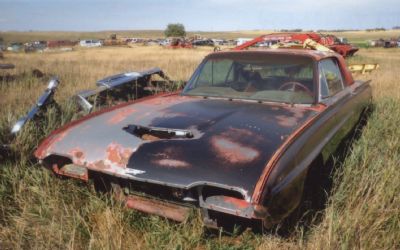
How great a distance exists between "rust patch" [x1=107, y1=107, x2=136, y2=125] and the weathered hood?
0.03 feet

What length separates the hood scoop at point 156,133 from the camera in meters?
2.75

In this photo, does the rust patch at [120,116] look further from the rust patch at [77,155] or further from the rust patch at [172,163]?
the rust patch at [172,163]

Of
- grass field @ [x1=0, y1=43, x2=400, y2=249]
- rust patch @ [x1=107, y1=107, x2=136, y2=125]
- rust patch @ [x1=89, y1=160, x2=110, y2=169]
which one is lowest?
grass field @ [x1=0, y1=43, x2=400, y2=249]

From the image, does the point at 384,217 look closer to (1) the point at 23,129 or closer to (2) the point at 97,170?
(2) the point at 97,170

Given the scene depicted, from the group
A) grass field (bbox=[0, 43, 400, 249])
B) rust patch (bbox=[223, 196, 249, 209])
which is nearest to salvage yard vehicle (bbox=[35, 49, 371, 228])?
rust patch (bbox=[223, 196, 249, 209])

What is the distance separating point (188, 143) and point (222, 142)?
223mm

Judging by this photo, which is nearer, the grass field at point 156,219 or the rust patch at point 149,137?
the grass field at point 156,219

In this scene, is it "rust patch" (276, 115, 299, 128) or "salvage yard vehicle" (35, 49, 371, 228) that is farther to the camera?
"rust patch" (276, 115, 299, 128)

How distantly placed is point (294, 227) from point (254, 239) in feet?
0.98

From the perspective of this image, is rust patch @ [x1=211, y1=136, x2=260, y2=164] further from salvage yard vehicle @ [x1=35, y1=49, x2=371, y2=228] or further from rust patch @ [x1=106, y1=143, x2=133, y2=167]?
rust patch @ [x1=106, y1=143, x2=133, y2=167]

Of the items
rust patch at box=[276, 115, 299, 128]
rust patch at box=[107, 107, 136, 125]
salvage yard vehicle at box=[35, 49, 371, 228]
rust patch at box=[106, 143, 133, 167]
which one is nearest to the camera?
salvage yard vehicle at box=[35, 49, 371, 228]

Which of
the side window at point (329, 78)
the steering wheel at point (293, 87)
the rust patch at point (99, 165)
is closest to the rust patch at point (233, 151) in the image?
the rust patch at point (99, 165)

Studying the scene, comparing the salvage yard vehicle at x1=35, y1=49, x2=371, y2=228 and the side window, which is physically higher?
the side window

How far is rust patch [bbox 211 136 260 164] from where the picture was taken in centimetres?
239
